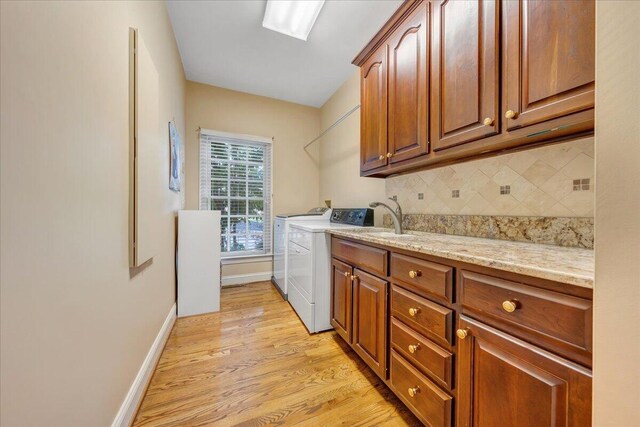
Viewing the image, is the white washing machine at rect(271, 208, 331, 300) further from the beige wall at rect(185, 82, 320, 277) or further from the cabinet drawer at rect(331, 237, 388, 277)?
the cabinet drawer at rect(331, 237, 388, 277)

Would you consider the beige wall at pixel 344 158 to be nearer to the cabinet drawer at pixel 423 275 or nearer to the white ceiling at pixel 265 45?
the white ceiling at pixel 265 45

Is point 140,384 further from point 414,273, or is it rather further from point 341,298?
point 414,273

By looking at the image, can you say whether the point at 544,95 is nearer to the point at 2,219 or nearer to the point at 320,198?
the point at 2,219

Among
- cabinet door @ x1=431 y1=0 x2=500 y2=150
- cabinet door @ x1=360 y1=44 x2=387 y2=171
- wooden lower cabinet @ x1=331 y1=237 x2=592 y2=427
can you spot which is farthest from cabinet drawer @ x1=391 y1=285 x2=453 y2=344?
cabinet door @ x1=360 y1=44 x2=387 y2=171

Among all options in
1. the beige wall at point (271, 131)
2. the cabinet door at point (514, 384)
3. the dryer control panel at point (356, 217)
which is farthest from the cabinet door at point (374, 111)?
the beige wall at point (271, 131)

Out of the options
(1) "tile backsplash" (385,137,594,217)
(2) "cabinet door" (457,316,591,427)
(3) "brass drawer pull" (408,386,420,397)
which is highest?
(1) "tile backsplash" (385,137,594,217)

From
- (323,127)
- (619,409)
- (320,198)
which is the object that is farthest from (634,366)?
(323,127)

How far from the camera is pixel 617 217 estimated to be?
0.46 meters

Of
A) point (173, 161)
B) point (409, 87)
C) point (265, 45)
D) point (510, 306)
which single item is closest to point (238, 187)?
point (173, 161)

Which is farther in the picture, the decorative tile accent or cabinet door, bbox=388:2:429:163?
cabinet door, bbox=388:2:429:163

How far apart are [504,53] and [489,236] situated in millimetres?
883

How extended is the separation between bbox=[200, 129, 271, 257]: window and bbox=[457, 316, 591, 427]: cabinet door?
9.68 feet

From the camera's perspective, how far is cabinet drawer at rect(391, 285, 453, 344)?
924 mm

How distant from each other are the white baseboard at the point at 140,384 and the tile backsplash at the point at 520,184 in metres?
2.02
